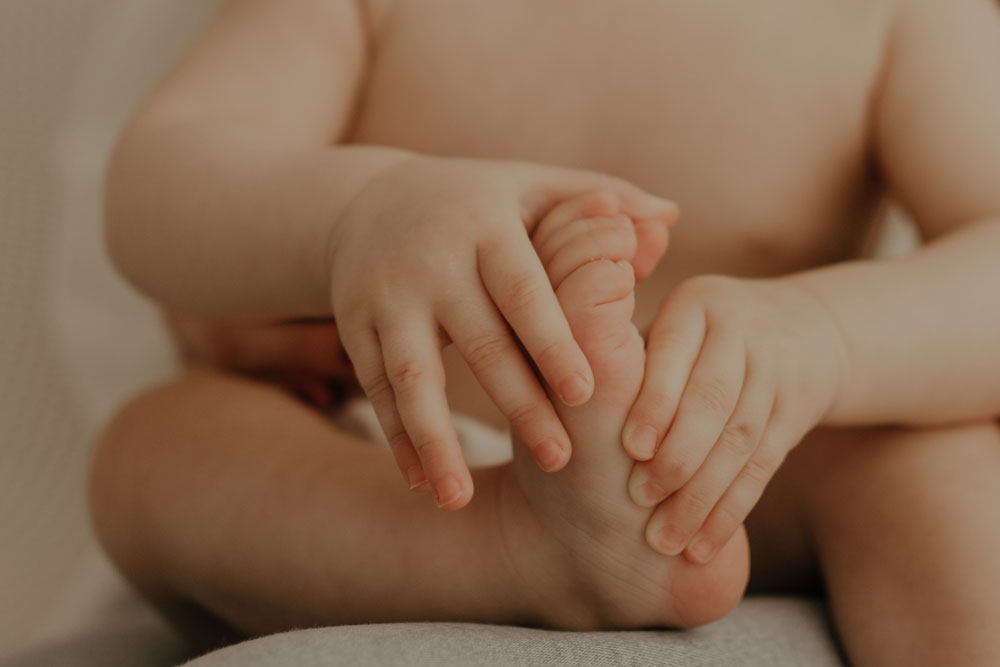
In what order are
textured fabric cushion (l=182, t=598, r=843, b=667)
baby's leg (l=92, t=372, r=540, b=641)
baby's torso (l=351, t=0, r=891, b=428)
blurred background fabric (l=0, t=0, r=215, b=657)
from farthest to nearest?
blurred background fabric (l=0, t=0, r=215, b=657)
baby's torso (l=351, t=0, r=891, b=428)
baby's leg (l=92, t=372, r=540, b=641)
textured fabric cushion (l=182, t=598, r=843, b=667)

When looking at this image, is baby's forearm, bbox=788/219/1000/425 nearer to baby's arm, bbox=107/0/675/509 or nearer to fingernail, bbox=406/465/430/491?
baby's arm, bbox=107/0/675/509

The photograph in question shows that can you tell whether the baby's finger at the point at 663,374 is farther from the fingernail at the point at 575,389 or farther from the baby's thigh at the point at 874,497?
the baby's thigh at the point at 874,497

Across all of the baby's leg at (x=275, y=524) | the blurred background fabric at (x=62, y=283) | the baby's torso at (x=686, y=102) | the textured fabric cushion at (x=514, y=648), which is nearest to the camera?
the textured fabric cushion at (x=514, y=648)

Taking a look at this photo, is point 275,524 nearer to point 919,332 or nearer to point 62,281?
point 919,332

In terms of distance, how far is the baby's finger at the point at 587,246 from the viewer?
0.43 m

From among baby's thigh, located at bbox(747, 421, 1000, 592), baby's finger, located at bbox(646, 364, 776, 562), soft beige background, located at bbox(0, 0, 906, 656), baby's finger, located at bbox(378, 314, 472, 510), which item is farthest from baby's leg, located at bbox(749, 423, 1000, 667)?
soft beige background, located at bbox(0, 0, 906, 656)

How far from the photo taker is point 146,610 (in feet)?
2.54

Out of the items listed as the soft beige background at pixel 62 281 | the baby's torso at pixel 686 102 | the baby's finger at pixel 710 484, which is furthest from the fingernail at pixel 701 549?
the soft beige background at pixel 62 281

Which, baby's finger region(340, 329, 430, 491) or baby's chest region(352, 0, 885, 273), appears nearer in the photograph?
baby's finger region(340, 329, 430, 491)

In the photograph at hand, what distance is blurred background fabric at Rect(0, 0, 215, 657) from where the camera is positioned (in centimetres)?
87

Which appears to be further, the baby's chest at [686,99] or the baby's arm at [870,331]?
the baby's chest at [686,99]

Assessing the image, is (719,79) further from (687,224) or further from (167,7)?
(167,7)

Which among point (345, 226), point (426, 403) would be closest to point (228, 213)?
point (345, 226)

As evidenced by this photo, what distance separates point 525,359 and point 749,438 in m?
0.11
